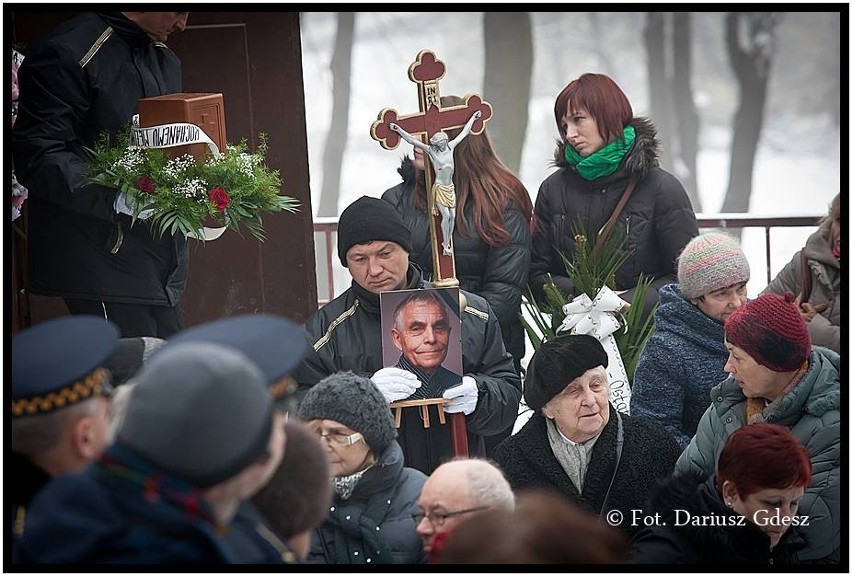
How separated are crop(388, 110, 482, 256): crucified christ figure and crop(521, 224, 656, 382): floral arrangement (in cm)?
37

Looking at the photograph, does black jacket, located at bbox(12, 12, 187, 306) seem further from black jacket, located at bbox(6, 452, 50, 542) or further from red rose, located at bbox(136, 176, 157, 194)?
black jacket, located at bbox(6, 452, 50, 542)

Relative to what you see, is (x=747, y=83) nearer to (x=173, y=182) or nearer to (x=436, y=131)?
(x=436, y=131)

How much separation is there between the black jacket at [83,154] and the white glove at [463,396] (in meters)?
0.94

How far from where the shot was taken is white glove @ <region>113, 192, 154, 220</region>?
3596 mm

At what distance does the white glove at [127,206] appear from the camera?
3.60 m

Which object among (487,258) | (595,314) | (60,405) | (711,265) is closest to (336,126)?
(487,258)

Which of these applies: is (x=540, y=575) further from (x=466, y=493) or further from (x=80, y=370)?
(x=80, y=370)

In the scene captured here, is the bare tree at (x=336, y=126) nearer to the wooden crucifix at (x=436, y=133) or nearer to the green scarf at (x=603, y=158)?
the wooden crucifix at (x=436, y=133)

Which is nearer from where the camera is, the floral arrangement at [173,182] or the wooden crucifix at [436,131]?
the floral arrangement at [173,182]

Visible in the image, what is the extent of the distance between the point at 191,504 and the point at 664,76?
2272 millimetres

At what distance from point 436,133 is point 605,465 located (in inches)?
→ 45.4

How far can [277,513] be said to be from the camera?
2.65m

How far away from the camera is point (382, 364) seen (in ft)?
12.4

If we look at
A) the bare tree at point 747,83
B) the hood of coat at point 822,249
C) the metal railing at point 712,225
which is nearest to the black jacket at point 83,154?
the metal railing at point 712,225
